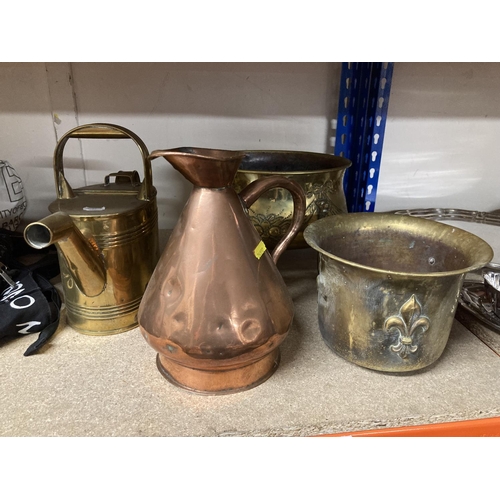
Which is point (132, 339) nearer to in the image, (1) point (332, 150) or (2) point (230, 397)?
(2) point (230, 397)

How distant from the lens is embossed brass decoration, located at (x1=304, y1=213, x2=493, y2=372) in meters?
0.52

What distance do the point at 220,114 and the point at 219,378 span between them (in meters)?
0.58

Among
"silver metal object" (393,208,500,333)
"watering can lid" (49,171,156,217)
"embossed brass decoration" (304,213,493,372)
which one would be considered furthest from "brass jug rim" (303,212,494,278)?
"watering can lid" (49,171,156,217)

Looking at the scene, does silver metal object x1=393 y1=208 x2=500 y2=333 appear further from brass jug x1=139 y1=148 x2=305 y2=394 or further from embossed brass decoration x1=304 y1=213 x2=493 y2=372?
brass jug x1=139 y1=148 x2=305 y2=394

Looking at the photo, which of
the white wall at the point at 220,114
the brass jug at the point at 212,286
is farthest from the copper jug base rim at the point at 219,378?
the white wall at the point at 220,114

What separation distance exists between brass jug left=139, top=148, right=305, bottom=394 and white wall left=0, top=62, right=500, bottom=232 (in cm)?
46

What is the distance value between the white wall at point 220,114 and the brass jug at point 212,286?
1.51 feet

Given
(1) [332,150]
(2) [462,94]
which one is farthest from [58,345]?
(2) [462,94]

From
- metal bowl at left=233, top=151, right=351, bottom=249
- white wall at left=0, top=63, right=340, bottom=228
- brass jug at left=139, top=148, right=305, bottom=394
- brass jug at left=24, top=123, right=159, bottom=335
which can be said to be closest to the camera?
brass jug at left=139, top=148, right=305, bottom=394

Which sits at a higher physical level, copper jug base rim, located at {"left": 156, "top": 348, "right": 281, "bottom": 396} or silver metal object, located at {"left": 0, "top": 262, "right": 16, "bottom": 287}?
silver metal object, located at {"left": 0, "top": 262, "right": 16, "bottom": 287}

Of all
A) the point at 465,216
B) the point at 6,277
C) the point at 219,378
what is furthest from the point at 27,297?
the point at 465,216

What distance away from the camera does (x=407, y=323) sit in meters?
0.53

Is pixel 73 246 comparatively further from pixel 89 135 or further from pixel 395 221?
pixel 395 221

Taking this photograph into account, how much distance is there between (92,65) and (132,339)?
1.82ft
